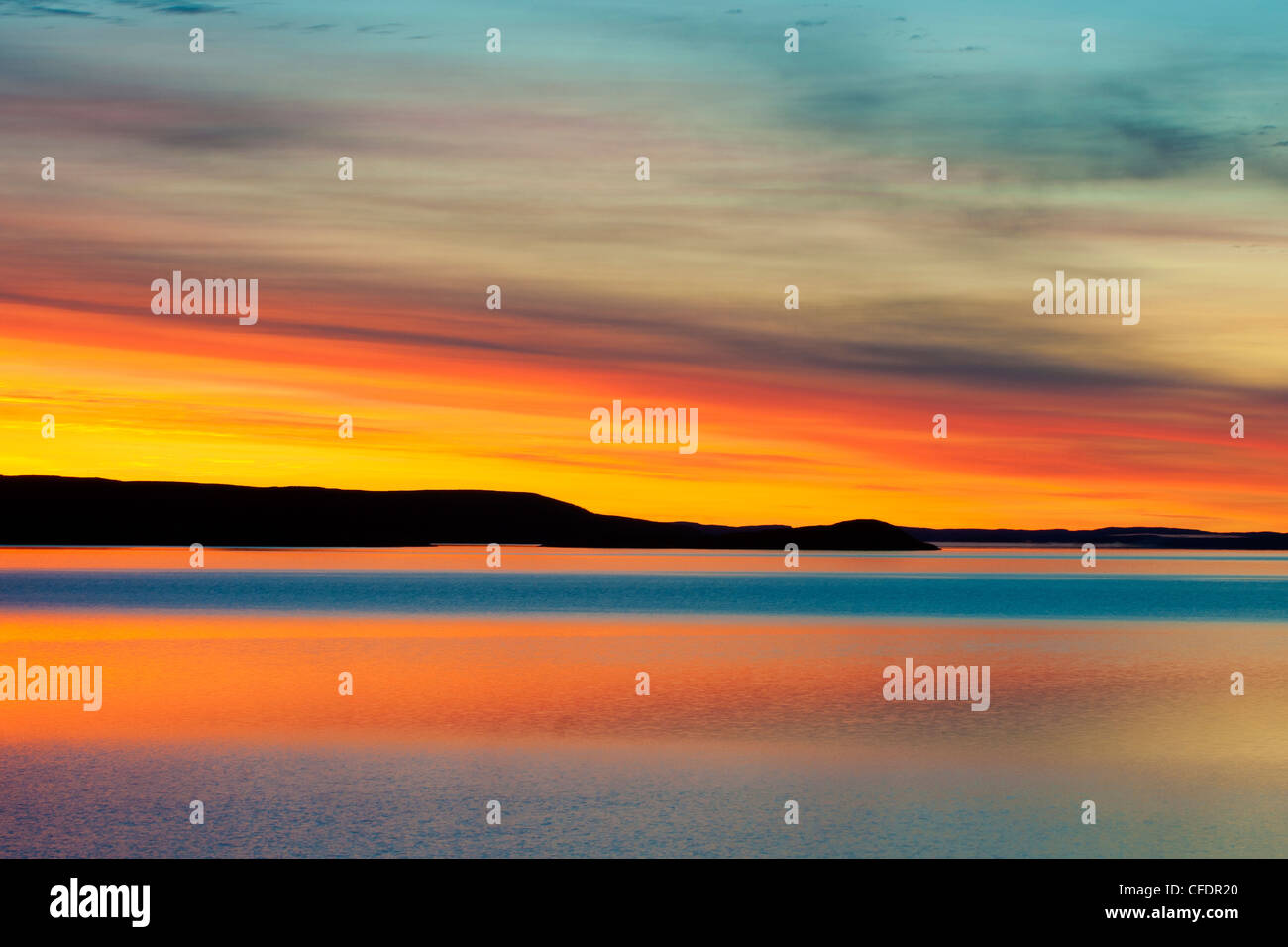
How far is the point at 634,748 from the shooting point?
72.7 ft

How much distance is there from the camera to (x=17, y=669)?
33906 millimetres

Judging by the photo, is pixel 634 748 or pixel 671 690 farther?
pixel 671 690

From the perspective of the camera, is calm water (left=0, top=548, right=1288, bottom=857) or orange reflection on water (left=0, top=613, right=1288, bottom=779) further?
orange reflection on water (left=0, top=613, right=1288, bottom=779)

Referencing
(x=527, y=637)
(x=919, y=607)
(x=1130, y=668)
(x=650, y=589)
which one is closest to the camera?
(x=1130, y=668)

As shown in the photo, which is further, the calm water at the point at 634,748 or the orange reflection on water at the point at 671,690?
the orange reflection on water at the point at 671,690

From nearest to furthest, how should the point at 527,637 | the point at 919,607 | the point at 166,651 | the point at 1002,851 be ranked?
the point at 1002,851 < the point at 166,651 < the point at 527,637 < the point at 919,607

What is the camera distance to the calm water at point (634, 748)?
52.7 ft

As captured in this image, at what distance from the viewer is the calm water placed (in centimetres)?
1606

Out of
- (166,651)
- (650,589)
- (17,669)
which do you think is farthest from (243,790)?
(650,589)

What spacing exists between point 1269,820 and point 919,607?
61962 millimetres
